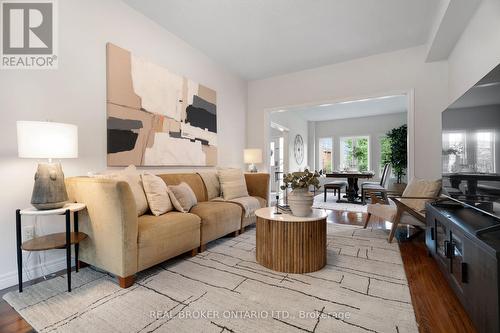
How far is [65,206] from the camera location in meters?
1.89

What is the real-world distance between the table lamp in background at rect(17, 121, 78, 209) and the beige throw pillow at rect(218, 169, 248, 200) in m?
1.94

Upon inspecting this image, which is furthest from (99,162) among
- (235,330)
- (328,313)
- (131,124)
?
(328,313)

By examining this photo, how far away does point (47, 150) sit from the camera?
1716mm

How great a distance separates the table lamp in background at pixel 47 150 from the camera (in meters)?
1.67

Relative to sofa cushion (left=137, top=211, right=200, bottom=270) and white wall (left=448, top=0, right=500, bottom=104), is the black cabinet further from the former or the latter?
sofa cushion (left=137, top=211, right=200, bottom=270)

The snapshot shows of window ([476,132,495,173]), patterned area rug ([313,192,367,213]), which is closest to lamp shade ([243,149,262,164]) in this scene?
patterned area rug ([313,192,367,213])

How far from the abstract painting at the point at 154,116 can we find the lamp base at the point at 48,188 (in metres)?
0.70

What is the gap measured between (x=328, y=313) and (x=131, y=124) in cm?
261

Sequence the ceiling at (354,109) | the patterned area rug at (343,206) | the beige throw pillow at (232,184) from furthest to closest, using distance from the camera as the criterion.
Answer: the ceiling at (354,109), the patterned area rug at (343,206), the beige throw pillow at (232,184)

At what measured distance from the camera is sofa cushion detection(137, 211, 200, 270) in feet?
6.31

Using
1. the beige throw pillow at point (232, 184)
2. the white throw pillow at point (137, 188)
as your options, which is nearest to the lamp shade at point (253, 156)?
the beige throw pillow at point (232, 184)

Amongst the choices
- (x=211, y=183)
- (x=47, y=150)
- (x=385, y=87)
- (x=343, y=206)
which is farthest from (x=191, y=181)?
(x=343, y=206)

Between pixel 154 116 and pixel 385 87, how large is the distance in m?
3.51

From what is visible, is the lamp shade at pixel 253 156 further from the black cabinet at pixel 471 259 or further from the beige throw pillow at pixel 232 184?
the black cabinet at pixel 471 259
